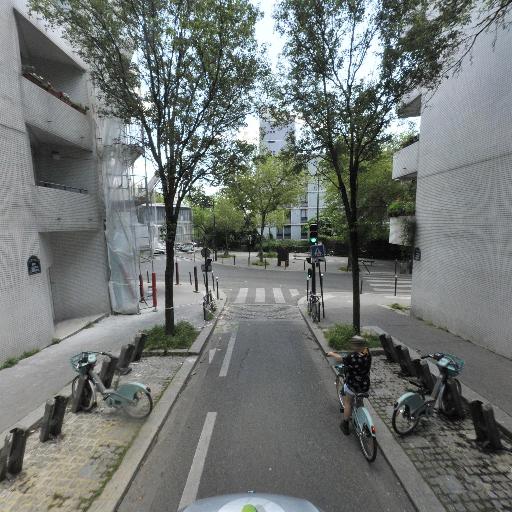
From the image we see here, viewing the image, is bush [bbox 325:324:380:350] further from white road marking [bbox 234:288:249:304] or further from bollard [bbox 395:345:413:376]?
white road marking [bbox 234:288:249:304]

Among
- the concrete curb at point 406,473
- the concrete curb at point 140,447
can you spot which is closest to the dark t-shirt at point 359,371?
the concrete curb at point 406,473

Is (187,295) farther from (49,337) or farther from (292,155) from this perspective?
(292,155)

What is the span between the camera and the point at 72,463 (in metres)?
4.23

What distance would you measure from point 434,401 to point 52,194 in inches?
421

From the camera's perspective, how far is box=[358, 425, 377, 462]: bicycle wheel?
4220 mm

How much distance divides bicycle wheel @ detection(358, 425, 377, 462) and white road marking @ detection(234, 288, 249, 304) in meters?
11.7

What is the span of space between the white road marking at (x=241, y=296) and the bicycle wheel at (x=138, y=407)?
1037cm

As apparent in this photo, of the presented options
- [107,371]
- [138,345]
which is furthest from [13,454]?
[138,345]

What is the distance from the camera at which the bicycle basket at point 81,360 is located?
17.7ft

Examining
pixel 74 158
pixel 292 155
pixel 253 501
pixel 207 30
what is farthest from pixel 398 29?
pixel 74 158

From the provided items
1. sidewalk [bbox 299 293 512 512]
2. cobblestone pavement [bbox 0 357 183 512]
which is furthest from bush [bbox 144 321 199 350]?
sidewalk [bbox 299 293 512 512]

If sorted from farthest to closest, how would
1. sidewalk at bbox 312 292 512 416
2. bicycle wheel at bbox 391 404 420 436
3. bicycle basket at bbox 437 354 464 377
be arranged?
1. sidewalk at bbox 312 292 512 416
2. bicycle basket at bbox 437 354 464 377
3. bicycle wheel at bbox 391 404 420 436

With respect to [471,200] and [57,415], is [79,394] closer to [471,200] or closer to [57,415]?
[57,415]

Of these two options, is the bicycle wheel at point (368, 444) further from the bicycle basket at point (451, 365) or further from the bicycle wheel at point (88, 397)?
the bicycle wheel at point (88, 397)
